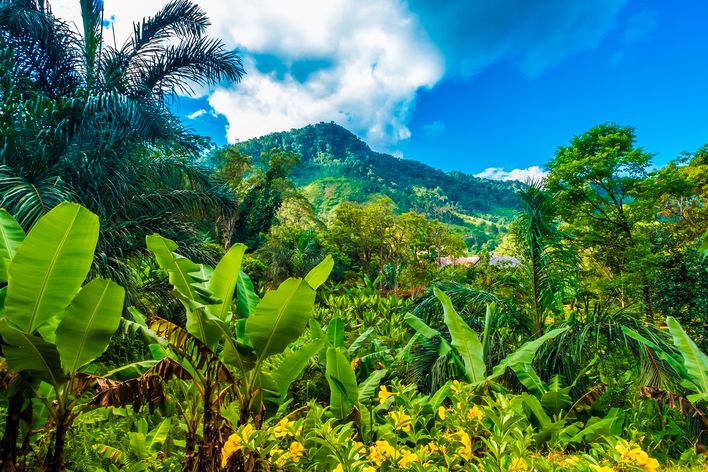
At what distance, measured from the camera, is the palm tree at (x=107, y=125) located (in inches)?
197

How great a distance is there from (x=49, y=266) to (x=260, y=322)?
1.16 metres

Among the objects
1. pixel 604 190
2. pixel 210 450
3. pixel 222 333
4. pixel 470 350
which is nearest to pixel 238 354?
pixel 222 333

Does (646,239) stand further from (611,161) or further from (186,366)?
(186,366)

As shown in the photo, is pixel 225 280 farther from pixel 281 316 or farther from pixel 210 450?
pixel 210 450

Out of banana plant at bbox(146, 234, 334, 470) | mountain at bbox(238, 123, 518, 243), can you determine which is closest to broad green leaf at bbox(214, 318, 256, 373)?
banana plant at bbox(146, 234, 334, 470)

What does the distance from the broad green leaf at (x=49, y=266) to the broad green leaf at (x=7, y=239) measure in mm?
371

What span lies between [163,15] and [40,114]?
3799 mm

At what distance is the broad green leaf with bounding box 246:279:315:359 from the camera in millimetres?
2250

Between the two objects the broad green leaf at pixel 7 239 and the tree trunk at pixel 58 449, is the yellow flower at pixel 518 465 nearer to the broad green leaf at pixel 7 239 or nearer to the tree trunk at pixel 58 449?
the tree trunk at pixel 58 449

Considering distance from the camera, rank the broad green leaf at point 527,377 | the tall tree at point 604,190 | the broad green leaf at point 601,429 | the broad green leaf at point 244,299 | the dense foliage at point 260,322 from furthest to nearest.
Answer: the tall tree at point 604,190 < the broad green leaf at point 527,377 < the broad green leaf at point 244,299 < the broad green leaf at point 601,429 < the dense foliage at point 260,322

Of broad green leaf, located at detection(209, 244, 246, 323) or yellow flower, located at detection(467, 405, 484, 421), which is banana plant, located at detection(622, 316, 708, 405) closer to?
yellow flower, located at detection(467, 405, 484, 421)

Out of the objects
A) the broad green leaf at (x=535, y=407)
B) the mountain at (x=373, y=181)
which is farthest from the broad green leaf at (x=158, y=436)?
the mountain at (x=373, y=181)

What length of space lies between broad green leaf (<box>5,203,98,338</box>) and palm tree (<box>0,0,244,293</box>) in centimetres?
283

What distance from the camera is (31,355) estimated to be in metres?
1.83
